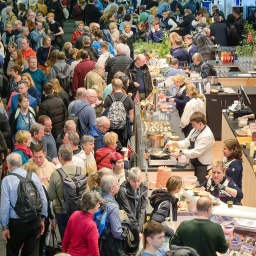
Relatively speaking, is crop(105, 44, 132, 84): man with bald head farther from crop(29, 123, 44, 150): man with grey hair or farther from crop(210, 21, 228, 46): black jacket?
crop(210, 21, 228, 46): black jacket

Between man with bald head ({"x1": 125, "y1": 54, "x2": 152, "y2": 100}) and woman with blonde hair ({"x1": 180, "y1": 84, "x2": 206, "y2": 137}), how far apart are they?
39.4 inches

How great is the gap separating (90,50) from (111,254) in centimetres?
771

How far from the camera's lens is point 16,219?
9375 mm

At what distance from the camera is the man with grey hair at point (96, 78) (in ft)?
46.8

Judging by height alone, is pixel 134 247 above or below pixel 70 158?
below

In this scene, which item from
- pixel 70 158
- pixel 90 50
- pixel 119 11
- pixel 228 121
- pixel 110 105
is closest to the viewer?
pixel 70 158

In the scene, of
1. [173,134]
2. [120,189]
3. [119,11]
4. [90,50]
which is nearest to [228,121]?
[173,134]

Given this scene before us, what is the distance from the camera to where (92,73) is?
14289 millimetres

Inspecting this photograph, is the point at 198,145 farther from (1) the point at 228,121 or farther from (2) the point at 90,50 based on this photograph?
(2) the point at 90,50

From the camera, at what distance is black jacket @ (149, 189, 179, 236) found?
30.7ft

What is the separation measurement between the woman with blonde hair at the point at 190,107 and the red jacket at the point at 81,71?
1906mm

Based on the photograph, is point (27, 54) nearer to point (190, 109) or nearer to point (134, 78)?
point (134, 78)

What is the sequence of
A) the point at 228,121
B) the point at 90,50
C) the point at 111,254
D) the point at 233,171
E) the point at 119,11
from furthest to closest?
the point at 119,11 < the point at 90,50 < the point at 228,121 < the point at 233,171 < the point at 111,254

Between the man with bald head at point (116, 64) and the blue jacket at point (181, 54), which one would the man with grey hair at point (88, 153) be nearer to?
the man with bald head at point (116, 64)
